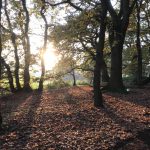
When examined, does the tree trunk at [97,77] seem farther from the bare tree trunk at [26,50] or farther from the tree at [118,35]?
the bare tree trunk at [26,50]

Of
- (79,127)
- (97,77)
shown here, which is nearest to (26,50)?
(97,77)

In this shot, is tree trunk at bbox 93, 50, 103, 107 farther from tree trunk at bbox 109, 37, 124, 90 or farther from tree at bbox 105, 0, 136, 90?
tree trunk at bbox 109, 37, 124, 90

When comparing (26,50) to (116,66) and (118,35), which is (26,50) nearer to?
(116,66)

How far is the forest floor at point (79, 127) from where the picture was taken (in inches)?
427

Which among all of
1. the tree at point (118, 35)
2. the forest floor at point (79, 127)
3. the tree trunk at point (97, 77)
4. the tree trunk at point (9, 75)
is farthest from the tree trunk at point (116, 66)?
the tree trunk at point (9, 75)

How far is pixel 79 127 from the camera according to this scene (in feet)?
43.0

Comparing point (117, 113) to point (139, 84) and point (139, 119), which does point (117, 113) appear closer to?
point (139, 119)

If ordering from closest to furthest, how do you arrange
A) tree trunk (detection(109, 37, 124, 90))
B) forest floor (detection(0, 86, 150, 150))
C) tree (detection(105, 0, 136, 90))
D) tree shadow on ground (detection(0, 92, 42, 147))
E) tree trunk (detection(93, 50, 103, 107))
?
1. forest floor (detection(0, 86, 150, 150))
2. tree shadow on ground (detection(0, 92, 42, 147))
3. tree trunk (detection(93, 50, 103, 107))
4. tree (detection(105, 0, 136, 90))
5. tree trunk (detection(109, 37, 124, 90))

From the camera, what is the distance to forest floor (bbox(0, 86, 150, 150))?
1084 centimetres

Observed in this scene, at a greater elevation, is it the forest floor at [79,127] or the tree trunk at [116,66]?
the tree trunk at [116,66]

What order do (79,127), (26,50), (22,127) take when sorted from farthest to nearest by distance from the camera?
(26,50)
(22,127)
(79,127)

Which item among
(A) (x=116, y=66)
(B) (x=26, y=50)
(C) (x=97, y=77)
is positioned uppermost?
(B) (x=26, y=50)

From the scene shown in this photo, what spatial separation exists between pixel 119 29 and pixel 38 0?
19.0ft

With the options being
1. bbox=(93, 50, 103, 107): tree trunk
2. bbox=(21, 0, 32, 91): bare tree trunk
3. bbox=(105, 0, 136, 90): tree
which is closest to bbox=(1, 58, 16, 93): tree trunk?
bbox=(21, 0, 32, 91): bare tree trunk
